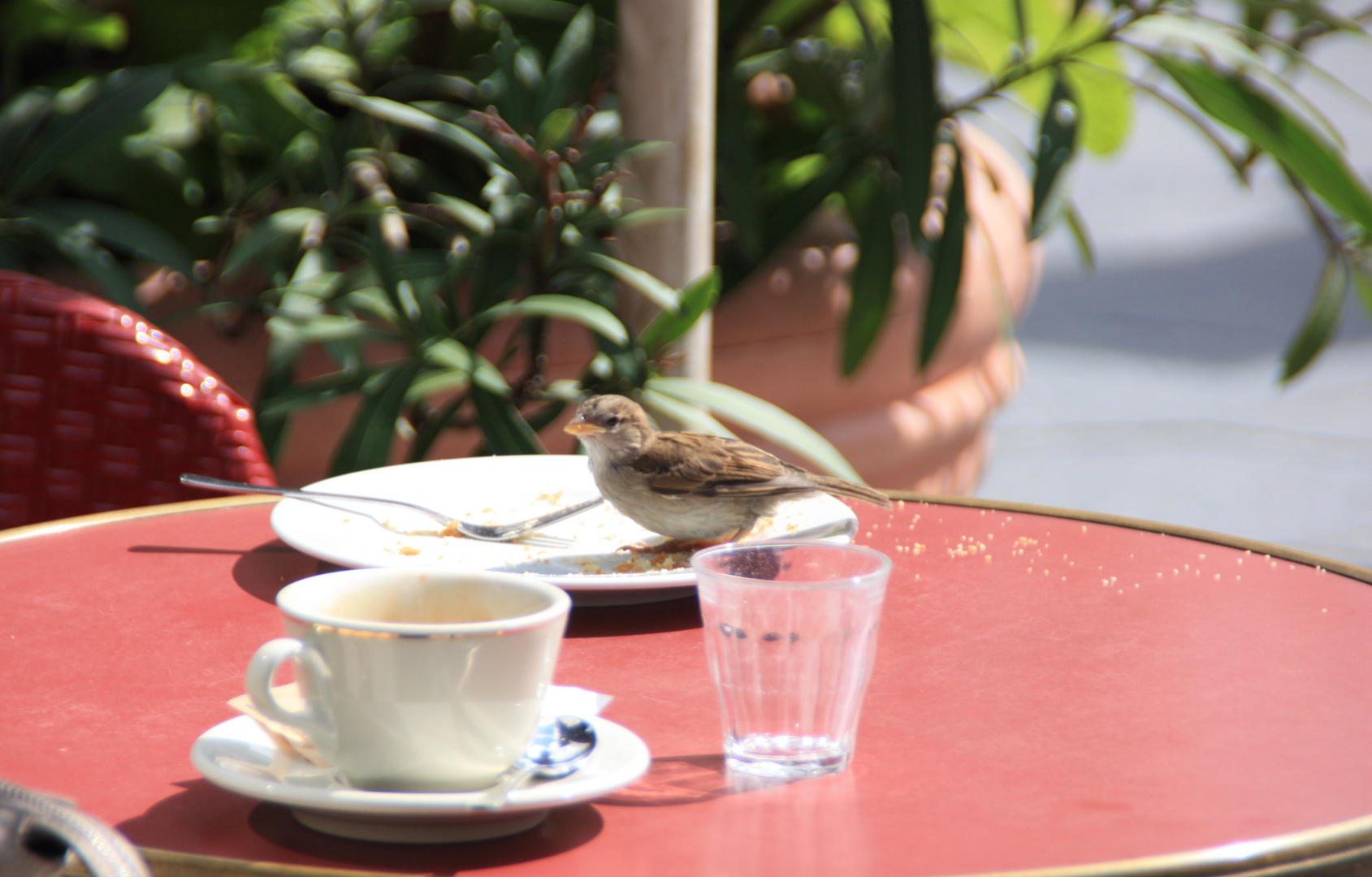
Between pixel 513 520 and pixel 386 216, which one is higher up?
pixel 386 216

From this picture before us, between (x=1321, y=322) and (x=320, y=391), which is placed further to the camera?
(x=1321, y=322)

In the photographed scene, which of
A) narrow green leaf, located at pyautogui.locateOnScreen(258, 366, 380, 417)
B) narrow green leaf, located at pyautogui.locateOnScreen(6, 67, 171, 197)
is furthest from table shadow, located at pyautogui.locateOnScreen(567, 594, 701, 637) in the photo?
narrow green leaf, located at pyautogui.locateOnScreen(6, 67, 171, 197)

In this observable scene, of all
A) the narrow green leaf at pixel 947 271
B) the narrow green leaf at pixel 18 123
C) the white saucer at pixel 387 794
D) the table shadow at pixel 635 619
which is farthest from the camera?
the narrow green leaf at pixel 947 271

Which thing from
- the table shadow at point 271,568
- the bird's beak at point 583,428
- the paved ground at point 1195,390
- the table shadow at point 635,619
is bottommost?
the paved ground at point 1195,390

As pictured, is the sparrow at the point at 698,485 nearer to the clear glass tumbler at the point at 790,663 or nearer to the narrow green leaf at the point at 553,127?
the clear glass tumbler at the point at 790,663

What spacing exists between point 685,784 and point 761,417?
1.26m

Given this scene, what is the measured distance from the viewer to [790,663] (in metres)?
0.66

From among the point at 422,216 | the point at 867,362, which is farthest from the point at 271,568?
the point at 867,362

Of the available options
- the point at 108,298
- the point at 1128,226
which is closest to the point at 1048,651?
the point at 108,298

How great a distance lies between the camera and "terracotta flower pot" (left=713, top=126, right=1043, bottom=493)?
2707 mm

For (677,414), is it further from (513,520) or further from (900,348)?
(900,348)

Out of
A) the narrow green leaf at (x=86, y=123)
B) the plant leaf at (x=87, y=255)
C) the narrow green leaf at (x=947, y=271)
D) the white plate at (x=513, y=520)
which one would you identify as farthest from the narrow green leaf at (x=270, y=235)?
the narrow green leaf at (x=947, y=271)

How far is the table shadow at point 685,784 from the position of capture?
626 millimetres

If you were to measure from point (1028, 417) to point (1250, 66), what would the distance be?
332cm
